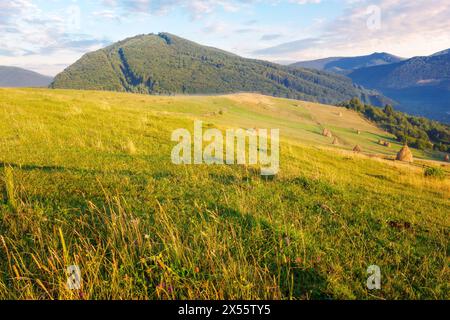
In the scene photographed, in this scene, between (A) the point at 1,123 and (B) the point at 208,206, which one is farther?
(A) the point at 1,123

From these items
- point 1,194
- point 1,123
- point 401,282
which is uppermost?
point 1,123

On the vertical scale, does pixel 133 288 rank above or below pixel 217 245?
below

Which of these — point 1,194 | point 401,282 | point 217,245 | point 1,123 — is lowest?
point 401,282

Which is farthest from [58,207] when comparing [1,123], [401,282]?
[1,123]

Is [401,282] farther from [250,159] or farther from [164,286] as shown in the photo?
[250,159]

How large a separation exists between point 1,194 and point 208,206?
4.50m

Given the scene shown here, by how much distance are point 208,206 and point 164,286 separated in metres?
2.69

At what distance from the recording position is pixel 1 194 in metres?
6.13

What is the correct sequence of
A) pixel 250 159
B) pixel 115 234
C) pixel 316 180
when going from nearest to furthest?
pixel 115 234 < pixel 316 180 < pixel 250 159

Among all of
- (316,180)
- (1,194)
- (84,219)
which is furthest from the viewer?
(316,180)
